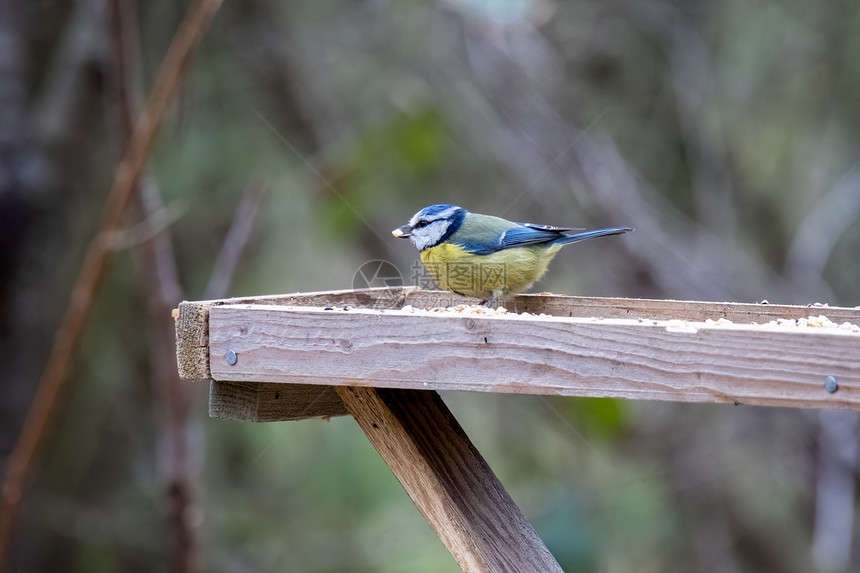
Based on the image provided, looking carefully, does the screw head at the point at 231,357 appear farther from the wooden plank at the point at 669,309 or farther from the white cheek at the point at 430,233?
the white cheek at the point at 430,233

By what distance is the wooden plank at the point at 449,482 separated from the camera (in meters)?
1.95

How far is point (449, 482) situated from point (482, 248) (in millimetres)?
1565

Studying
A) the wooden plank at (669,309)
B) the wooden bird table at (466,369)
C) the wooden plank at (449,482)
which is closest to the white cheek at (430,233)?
the wooden plank at (669,309)

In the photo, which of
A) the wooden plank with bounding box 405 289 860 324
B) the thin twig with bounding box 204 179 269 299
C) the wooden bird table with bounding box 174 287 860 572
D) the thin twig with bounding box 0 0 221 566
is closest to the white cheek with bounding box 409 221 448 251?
the wooden plank with bounding box 405 289 860 324

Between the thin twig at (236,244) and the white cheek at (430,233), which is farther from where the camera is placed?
the thin twig at (236,244)

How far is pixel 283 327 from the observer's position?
1991 millimetres

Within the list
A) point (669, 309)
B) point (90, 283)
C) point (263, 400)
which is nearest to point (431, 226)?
point (669, 309)

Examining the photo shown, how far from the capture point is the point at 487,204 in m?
6.23

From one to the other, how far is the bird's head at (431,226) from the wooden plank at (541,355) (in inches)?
59.3

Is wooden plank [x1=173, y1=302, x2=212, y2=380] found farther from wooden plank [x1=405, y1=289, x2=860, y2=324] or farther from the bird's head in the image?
the bird's head

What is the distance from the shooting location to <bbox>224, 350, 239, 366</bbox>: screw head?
6.64ft

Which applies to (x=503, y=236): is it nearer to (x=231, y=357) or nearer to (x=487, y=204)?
(x=231, y=357)

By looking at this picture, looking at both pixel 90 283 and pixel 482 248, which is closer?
pixel 90 283

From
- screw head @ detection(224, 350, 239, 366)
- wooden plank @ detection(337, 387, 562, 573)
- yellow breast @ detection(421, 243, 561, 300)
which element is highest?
yellow breast @ detection(421, 243, 561, 300)
